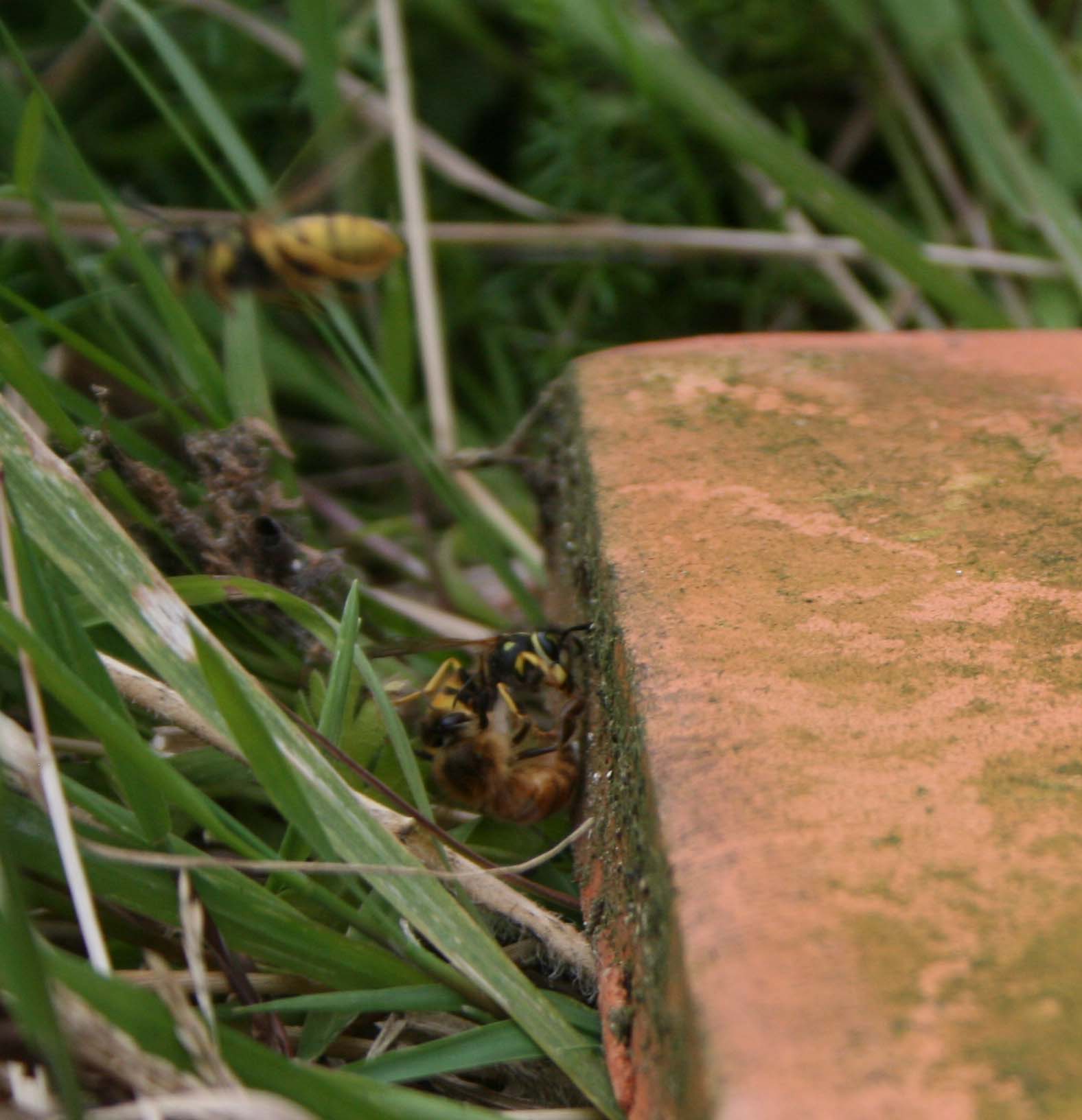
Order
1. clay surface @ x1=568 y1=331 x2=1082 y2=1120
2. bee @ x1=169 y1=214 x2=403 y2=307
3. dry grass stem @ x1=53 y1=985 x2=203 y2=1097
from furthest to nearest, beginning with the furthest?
1. bee @ x1=169 y1=214 x2=403 y2=307
2. dry grass stem @ x1=53 y1=985 x2=203 y2=1097
3. clay surface @ x1=568 y1=331 x2=1082 y2=1120

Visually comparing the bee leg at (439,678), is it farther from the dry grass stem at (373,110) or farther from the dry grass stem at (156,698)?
the dry grass stem at (373,110)

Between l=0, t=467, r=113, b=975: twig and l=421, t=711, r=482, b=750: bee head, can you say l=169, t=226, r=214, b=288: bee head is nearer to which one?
l=421, t=711, r=482, b=750: bee head

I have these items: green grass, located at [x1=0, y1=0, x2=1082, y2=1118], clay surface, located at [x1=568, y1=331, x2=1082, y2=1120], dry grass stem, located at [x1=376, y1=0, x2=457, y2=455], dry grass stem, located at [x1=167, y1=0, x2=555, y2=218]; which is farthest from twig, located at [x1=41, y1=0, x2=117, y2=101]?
clay surface, located at [x1=568, y1=331, x2=1082, y2=1120]

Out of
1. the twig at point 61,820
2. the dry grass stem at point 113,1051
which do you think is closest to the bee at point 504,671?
the twig at point 61,820

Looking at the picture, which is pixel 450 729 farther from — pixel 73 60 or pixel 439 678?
pixel 73 60

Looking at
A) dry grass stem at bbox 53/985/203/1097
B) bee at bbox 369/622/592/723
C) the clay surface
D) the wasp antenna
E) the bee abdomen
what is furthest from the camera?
the wasp antenna
